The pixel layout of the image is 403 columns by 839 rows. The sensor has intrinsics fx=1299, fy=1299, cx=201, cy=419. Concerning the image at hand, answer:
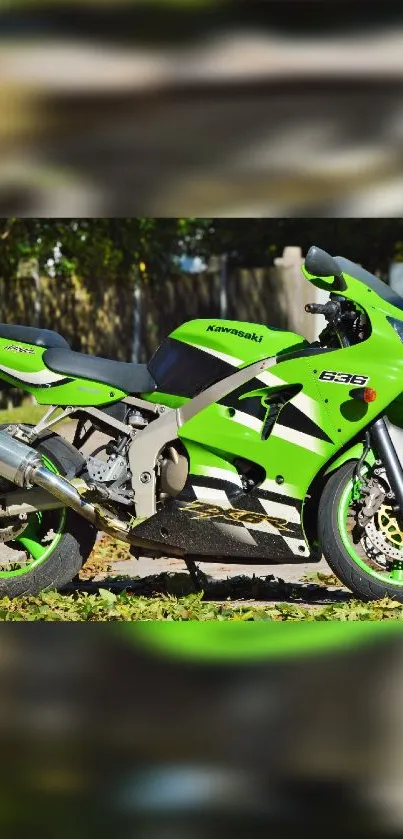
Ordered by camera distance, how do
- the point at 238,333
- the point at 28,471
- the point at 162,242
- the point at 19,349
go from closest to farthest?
the point at 28,471
the point at 238,333
the point at 19,349
the point at 162,242

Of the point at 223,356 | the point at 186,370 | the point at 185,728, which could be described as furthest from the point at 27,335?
the point at 185,728

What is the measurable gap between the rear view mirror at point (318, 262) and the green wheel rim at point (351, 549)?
33.4 inches

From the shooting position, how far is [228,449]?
4.48 metres

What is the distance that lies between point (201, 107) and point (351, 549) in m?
3.61

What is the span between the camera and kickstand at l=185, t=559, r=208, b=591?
4.82 metres

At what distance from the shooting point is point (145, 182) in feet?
2.81

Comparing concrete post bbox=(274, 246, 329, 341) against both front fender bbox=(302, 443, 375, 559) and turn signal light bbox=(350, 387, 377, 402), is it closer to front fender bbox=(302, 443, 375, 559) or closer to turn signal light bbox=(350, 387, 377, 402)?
front fender bbox=(302, 443, 375, 559)

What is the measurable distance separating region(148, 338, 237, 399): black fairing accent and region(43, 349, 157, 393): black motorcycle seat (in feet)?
0.17

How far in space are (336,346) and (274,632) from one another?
3740 millimetres

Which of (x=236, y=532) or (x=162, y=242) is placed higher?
(x=236, y=532)

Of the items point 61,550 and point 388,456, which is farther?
point 61,550

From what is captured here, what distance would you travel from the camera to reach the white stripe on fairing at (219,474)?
4.50 m

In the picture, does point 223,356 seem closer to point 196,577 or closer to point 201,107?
point 196,577

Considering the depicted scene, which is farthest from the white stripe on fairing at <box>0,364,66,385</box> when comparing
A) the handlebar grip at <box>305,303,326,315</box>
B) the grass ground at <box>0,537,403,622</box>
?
the handlebar grip at <box>305,303,326,315</box>
